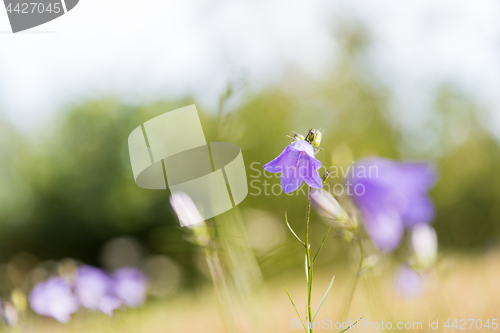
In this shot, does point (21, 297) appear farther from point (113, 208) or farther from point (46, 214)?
point (46, 214)

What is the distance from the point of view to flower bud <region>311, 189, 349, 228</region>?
968 millimetres

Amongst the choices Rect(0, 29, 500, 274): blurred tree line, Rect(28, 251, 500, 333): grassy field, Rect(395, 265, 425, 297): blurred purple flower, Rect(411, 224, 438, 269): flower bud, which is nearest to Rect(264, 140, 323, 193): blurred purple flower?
Rect(28, 251, 500, 333): grassy field

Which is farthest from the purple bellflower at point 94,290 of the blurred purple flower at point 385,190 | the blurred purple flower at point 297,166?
the blurred purple flower at point 385,190

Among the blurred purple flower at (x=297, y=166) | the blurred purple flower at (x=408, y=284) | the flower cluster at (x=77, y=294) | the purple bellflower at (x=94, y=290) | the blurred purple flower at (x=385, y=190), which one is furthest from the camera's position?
the flower cluster at (x=77, y=294)

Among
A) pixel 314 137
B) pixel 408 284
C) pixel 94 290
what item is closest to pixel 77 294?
pixel 94 290

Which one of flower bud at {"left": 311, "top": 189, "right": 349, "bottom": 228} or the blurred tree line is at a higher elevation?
flower bud at {"left": 311, "top": 189, "right": 349, "bottom": 228}

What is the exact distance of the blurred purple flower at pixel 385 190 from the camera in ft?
3.45

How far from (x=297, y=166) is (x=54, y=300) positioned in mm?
2331

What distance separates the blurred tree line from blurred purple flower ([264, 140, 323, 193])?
6.86 meters

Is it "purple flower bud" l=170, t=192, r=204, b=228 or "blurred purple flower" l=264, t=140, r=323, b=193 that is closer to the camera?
"blurred purple flower" l=264, t=140, r=323, b=193

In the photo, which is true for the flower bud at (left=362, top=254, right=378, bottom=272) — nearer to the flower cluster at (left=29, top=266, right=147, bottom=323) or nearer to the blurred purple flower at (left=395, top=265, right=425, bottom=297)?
the blurred purple flower at (left=395, top=265, right=425, bottom=297)

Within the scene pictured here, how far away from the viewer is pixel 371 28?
9594 mm

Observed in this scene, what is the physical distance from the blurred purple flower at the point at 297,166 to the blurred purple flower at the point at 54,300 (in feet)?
6.28

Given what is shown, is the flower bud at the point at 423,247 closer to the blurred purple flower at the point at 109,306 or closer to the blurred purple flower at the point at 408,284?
the blurred purple flower at the point at 408,284
